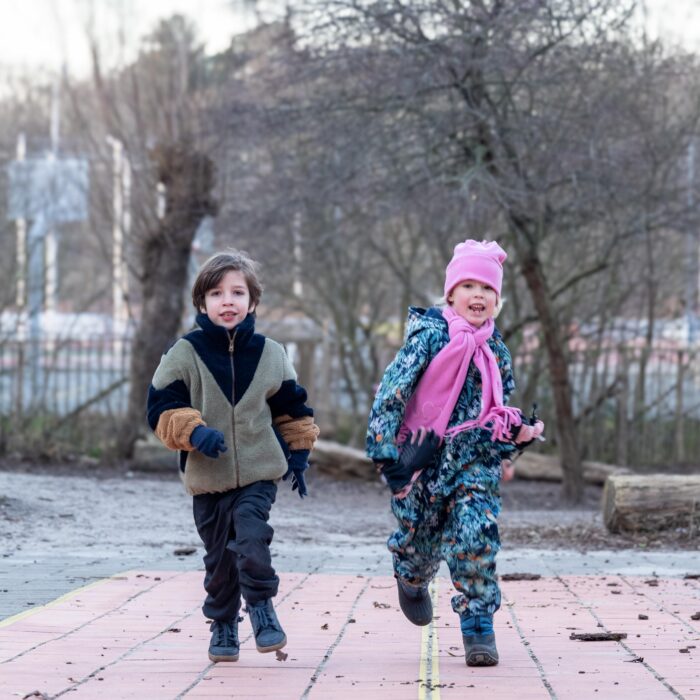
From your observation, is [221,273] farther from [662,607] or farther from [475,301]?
[662,607]

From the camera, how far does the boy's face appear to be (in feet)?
15.8

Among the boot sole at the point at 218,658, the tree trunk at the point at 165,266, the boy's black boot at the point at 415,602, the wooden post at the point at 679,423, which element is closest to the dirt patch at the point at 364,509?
the tree trunk at the point at 165,266

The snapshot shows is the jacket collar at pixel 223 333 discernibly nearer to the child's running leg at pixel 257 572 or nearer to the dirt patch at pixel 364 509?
the child's running leg at pixel 257 572

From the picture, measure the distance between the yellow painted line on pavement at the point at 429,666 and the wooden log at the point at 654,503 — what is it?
12.7 feet

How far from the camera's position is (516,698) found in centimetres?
409

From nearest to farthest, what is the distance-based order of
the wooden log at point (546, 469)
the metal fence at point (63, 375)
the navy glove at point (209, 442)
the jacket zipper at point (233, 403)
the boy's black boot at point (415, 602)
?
the navy glove at point (209, 442)
the jacket zipper at point (233, 403)
the boy's black boot at point (415, 602)
the wooden log at point (546, 469)
the metal fence at point (63, 375)

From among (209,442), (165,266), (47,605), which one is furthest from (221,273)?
(165,266)

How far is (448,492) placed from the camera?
486cm

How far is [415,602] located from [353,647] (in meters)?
0.30

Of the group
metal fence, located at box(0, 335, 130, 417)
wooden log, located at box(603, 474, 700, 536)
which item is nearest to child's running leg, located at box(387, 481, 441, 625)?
wooden log, located at box(603, 474, 700, 536)

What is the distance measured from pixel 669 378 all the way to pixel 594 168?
238 inches

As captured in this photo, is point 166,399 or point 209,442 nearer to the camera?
point 209,442

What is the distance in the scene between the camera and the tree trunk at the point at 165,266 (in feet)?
52.1

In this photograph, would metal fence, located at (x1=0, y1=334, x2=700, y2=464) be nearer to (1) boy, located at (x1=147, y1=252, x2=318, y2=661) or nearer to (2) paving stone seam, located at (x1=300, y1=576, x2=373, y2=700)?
(2) paving stone seam, located at (x1=300, y1=576, x2=373, y2=700)
